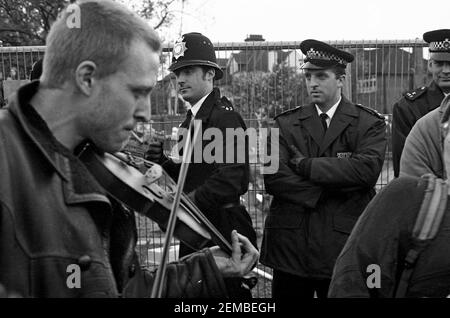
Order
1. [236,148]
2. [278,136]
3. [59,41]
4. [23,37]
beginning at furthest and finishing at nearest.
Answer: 1. [23,37]
2. [278,136]
3. [236,148]
4. [59,41]

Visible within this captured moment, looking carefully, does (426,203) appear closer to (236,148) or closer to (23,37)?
(236,148)

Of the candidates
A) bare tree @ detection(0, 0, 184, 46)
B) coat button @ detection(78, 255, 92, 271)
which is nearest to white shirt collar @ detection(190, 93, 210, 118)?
coat button @ detection(78, 255, 92, 271)

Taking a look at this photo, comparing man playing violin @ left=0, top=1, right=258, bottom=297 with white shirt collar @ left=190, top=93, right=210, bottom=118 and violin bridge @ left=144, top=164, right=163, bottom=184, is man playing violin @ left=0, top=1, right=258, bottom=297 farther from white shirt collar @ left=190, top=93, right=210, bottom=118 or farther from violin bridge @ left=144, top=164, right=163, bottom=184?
white shirt collar @ left=190, top=93, right=210, bottom=118

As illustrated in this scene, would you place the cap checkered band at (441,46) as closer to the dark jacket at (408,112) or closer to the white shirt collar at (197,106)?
the dark jacket at (408,112)

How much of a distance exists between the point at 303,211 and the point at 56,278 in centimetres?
285

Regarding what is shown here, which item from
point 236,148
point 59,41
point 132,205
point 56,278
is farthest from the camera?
point 236,148

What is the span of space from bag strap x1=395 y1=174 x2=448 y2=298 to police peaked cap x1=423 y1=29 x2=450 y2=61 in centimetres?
299

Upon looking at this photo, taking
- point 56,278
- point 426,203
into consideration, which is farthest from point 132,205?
point 426,203

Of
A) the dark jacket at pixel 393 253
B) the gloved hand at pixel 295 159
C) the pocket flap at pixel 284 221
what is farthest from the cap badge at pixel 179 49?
the dark jacket at pixel 393 253

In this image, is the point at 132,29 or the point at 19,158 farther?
the point at 132,29

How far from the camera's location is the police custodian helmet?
14.5 ft

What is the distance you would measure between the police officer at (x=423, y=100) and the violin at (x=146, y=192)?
9.19ft

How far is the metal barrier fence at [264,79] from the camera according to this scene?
224 inches

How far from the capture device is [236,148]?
414 cm
